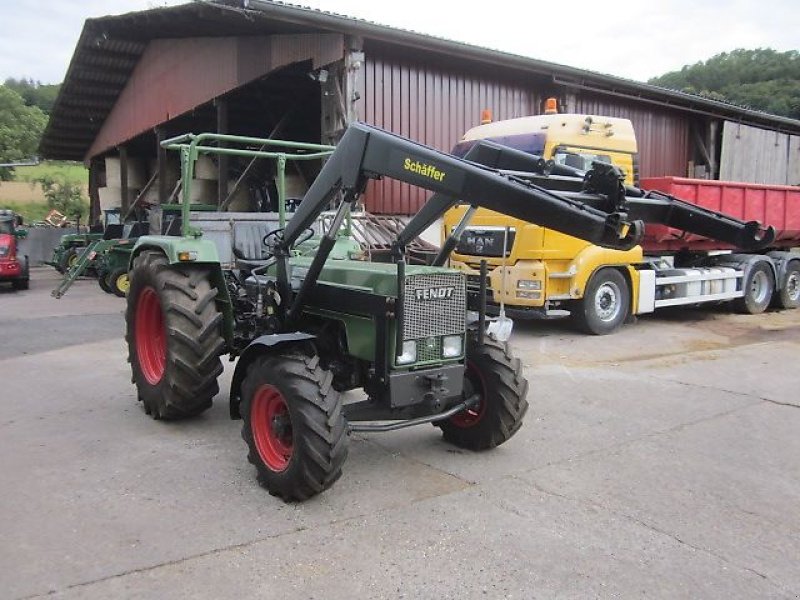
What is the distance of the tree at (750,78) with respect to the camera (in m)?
43.4

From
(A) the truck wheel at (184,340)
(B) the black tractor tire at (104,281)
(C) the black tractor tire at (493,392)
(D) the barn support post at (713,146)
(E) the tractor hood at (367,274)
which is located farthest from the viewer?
(D) the barn support post at (713,146)

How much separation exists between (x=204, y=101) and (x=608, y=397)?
11773 mm

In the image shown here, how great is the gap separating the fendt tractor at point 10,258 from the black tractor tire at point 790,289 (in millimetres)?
16076

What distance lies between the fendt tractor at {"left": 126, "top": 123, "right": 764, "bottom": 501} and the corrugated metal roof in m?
6.57

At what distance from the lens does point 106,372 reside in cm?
718

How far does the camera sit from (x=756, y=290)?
12.1 metres

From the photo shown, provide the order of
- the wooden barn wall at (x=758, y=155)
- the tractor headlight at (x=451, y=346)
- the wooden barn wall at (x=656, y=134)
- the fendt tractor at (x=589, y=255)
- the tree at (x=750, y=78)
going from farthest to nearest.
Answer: the tree at (x=750, y=78)
the wooden barn wall at (x=758, y=155)
the wooden barn wall at (x=656, y=134)
the fendt tractor at (x=589, y=255)
the tractor headlight at (x=451, y=346)

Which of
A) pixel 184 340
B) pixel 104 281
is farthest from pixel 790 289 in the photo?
pixel 104 281

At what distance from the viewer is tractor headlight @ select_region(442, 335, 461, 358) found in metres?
4.24

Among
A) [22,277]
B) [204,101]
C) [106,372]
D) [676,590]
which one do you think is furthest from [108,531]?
[22,277]

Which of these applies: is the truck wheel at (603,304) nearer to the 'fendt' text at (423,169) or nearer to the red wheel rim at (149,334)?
the red wheel rim at (149,334)

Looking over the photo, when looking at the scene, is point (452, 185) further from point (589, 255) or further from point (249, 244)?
point (589, 255)

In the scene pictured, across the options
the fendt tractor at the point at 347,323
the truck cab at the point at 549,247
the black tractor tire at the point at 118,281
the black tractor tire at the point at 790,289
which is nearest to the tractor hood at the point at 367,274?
the fendt tractor at the point at 347,323

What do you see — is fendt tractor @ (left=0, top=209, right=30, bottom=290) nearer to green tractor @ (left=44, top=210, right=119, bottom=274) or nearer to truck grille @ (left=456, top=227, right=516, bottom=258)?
green tractor @ (left=44, top=210, right=119, bottom=274)
